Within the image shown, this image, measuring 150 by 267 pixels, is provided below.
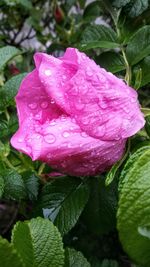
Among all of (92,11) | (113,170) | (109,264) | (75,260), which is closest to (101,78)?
(113,170)

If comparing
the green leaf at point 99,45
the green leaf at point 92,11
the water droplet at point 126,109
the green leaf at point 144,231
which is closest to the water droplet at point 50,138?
the water droplet at point 126,109

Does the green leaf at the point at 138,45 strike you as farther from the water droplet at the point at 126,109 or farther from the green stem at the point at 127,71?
the water droplet at the point at 126,109

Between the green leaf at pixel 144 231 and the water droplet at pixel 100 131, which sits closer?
the green leaf at pixel 144 231

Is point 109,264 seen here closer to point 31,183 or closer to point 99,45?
point 31,183

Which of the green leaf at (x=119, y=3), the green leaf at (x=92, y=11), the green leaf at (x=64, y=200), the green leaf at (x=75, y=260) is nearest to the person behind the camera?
the green leaf at (x=75, y=260)

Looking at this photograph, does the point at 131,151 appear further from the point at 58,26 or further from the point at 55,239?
the point at 58,26

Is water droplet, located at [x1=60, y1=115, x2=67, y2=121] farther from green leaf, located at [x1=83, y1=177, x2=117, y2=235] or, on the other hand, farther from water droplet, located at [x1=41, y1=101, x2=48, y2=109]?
green leaf, located at [x1=83, y1=177, x2=117, y2=235]
